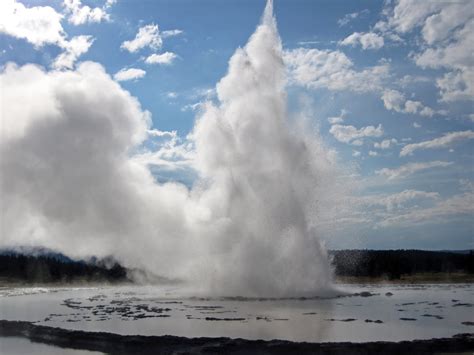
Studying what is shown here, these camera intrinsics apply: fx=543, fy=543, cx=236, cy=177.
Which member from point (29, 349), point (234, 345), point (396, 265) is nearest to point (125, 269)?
point (396, 265)

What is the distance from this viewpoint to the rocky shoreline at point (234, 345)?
892 inches

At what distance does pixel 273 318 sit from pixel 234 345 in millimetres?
9602

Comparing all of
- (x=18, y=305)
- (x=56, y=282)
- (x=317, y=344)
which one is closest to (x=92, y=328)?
(x=317, y=344)

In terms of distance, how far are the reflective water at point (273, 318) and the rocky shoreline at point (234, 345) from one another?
1.56m

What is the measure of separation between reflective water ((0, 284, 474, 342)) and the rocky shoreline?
1.56 metres

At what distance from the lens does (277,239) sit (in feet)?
163

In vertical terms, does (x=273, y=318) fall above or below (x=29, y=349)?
above

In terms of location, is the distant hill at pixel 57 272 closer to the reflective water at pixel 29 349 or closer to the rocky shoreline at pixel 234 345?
the reflective water at pixel 29 349

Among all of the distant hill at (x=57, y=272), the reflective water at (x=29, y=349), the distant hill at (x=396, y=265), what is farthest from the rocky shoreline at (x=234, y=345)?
the distant hill at (x=57, y=272)

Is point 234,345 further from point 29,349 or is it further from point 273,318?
point 29,349

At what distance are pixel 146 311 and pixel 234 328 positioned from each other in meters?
12.1

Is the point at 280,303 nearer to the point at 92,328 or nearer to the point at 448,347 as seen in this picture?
the point at 92,328

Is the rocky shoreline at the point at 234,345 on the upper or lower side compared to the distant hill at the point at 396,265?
lower

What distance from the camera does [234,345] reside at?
23891 mm
